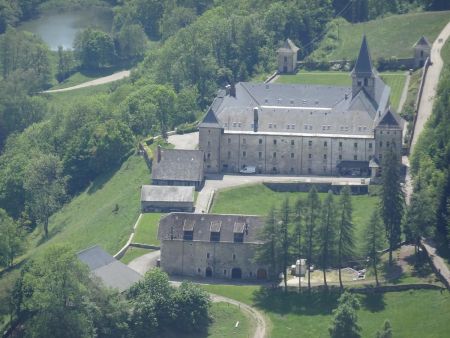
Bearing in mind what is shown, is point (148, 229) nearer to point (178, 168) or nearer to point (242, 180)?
point (178, 168)

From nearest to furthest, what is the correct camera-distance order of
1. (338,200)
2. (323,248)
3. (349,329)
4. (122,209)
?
(349,329)
(323,248)
(338,200)
(122,209)

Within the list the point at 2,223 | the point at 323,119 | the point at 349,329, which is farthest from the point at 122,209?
the point at 349,329

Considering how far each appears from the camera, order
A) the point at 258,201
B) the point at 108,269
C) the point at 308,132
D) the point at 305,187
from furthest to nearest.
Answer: the point at 308,132
the point at 305,187
the point at 258,201
the point at 108,269

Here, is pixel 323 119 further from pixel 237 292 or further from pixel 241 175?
pixel 237 292

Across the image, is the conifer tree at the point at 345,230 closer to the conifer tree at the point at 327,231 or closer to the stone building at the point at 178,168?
the conifer tree at the point at 327,231

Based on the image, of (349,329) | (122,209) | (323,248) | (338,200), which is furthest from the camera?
(122,209)

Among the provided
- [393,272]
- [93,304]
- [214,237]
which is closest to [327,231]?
[393,272]
